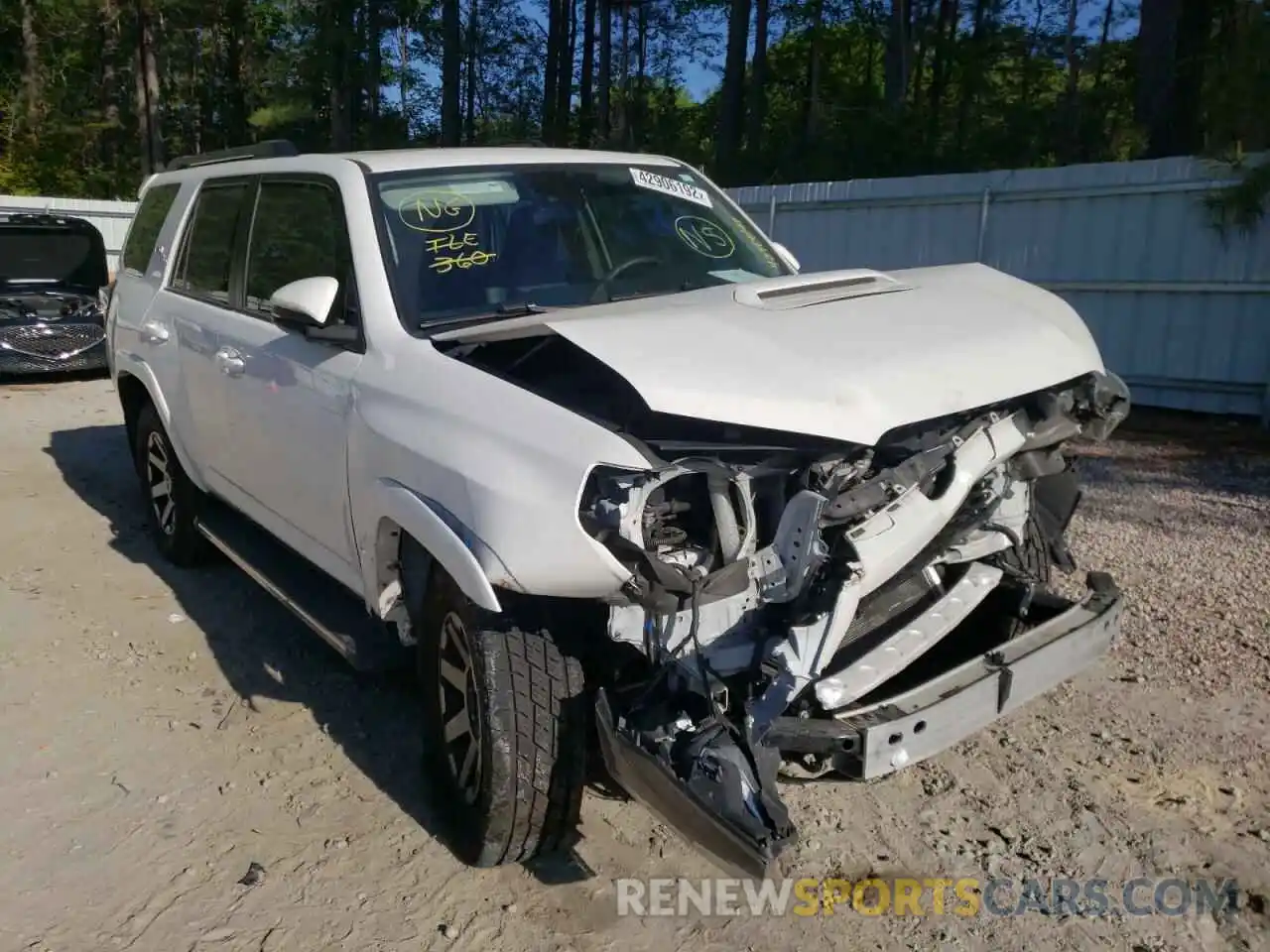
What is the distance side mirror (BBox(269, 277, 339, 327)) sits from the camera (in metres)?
3.59

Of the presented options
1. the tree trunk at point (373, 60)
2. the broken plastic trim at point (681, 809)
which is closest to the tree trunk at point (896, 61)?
the tree trunk at point (373, 60)

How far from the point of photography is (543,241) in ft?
13.3

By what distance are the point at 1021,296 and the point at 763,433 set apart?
4.38 ft

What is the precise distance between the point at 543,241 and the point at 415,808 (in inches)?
80.3

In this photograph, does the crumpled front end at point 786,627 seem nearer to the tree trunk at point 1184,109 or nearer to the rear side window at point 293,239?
the rear side window at point 293,239

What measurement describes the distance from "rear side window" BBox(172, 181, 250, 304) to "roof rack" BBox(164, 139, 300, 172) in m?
0.21

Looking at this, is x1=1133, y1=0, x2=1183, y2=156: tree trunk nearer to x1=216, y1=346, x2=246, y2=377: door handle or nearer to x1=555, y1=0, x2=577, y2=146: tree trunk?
x1=216, y1=346, x2=246, y2=377: door handle

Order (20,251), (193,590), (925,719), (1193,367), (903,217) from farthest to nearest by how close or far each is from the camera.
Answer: (20,251), (903,217), (1193,367), (193,590), (925,719)

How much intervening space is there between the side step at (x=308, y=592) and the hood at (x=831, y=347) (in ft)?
3.68

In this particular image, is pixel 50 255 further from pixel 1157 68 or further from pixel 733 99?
pixel 733 99

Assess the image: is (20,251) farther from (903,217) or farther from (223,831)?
(223,831)

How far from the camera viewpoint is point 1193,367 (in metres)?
9.66

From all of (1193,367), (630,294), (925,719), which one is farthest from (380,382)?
(1193,367)

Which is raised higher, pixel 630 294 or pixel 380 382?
Result: pixel 630 294
